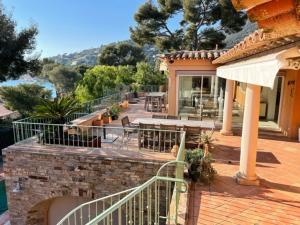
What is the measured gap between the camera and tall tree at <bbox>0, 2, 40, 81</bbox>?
20531 mm

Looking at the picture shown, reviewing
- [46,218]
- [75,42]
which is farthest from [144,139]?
[75,42]

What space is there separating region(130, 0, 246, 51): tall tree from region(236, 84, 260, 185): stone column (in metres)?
26.8

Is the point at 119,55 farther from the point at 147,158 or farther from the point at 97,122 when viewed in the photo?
the point at 147,158

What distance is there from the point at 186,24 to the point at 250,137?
29616 millimetres

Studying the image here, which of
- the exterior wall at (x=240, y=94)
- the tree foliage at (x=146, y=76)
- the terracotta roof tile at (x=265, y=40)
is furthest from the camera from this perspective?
the tree foliage at (x=146, y=76)

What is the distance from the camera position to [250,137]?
7.56 meters

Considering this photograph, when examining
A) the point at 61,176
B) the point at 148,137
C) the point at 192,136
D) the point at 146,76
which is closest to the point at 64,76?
the point at 146,76

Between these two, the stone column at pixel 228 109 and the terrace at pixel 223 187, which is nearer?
the terrace at pixel 223 187

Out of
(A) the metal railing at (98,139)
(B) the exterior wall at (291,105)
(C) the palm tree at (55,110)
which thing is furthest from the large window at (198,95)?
(C) the palm tree at (55,110)

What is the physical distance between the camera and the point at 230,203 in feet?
22.2

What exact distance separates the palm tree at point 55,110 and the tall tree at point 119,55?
45.1 metres

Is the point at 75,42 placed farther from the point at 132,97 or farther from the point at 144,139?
the point at 144,139

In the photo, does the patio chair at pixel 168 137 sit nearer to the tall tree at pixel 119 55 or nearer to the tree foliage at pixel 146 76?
the tree foliage at pixel 146 76

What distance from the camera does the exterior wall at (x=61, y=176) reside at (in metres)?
9.63
